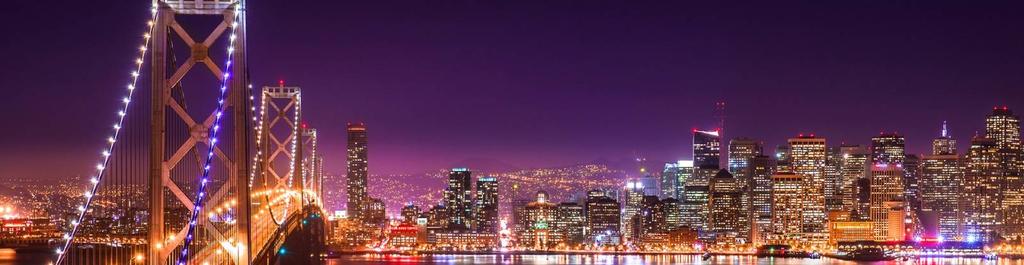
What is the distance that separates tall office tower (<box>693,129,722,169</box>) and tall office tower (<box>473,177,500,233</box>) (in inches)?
741

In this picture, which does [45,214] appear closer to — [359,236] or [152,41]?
[152,41]

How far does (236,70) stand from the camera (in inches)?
519

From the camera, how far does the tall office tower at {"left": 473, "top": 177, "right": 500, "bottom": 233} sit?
272 feet

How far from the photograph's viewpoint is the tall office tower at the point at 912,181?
91688 mm

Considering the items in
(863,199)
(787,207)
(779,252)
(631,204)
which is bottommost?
(779,252)

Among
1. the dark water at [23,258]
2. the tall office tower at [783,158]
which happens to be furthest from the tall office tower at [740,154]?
the dark water at [23,258]

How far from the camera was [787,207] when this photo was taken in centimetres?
8538

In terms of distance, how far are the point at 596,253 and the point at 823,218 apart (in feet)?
53.4

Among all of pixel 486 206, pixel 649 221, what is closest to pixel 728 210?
pixel 649 221

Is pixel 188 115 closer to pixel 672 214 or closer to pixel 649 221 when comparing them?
pixel 649 221

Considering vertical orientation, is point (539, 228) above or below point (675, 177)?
below

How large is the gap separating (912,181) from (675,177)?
661 inches

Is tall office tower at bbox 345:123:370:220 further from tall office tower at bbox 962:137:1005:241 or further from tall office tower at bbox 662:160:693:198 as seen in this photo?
tall office tower at bbox 962:137:1005:241

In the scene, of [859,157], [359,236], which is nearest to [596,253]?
[359,236]
